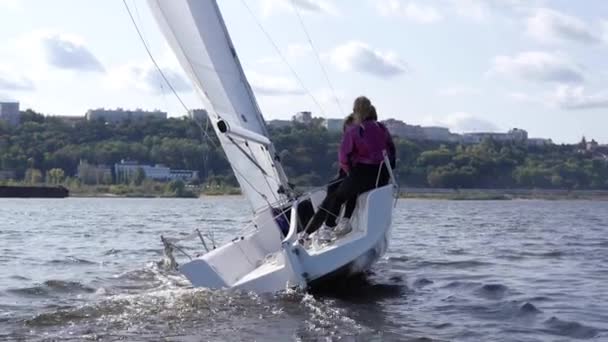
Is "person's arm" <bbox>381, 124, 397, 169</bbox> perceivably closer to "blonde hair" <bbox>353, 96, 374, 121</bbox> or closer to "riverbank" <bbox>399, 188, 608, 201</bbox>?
"blonde hair" <bbox>353, 96, 374, 121</bbox>

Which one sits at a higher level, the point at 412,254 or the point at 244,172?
the point at 244,172

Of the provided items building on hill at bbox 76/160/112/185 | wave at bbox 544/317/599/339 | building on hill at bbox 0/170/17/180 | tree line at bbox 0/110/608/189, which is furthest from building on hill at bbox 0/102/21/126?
wave at bbox 544/317/599/339

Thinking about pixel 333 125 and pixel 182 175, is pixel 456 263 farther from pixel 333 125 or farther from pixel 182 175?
pixel 182 175

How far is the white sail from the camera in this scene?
13172 millimetres

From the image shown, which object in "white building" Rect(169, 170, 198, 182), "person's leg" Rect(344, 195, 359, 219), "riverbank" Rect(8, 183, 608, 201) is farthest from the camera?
"riverbank" Rect(8, 183, 608, 201)

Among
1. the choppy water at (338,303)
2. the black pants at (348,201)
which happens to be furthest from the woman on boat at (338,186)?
the choppy water at (338,303)

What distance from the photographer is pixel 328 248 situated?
36.0 ft

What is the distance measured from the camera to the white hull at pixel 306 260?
35.1ft

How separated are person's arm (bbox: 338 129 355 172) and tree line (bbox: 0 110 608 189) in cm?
4105

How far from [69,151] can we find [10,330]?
9946 centimetres

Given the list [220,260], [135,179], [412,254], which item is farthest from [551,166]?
[220,260]

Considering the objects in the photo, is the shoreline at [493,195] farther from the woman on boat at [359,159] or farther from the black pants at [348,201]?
the woman on boat at [359,159]

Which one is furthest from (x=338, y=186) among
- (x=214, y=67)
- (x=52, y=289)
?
(x=52, y=289)

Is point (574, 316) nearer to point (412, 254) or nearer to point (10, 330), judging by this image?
point (10, 330)
